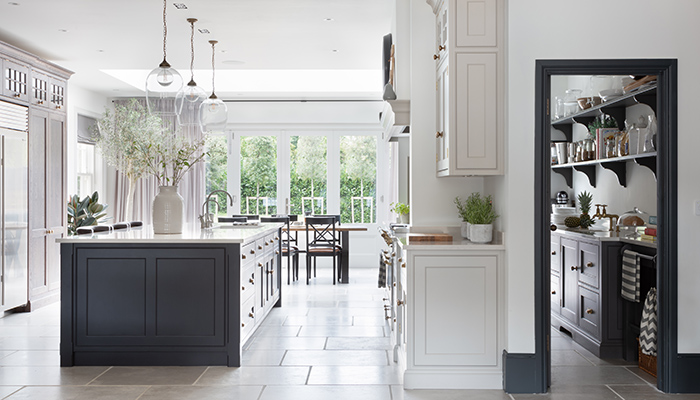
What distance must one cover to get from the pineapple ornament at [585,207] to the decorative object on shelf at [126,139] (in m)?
6.02

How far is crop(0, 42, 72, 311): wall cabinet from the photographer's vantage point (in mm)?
6023

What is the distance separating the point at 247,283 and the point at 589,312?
2580 mm

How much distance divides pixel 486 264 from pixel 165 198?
8.10ft

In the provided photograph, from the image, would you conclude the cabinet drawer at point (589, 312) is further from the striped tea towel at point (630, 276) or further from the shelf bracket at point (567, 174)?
the shelf bracket at point (567, 174)

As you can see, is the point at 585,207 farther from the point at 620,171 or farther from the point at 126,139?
the point at 126,139

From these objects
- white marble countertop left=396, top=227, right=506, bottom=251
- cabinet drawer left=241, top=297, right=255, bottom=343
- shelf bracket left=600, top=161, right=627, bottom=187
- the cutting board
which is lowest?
cabinet drawer left=241, top=297, right=255, bottom=343

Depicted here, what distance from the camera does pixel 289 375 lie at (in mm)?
3926

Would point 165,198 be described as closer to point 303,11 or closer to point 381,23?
point 303,11

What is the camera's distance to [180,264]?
4094 mm

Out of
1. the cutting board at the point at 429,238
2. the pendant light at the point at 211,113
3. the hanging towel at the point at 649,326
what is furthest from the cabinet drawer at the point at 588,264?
the pendant light at the point at 211,113

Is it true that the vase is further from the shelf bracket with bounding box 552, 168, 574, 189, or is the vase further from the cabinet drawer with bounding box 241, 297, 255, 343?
the shelf bracket with bounding box 552, 168, 574, 189

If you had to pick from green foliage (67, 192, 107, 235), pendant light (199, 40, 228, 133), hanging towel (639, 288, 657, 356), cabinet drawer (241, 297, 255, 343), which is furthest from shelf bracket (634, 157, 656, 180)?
green foliage (67, 192, 107, 235)

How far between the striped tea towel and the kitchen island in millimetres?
2667

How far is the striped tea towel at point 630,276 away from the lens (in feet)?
13.2
